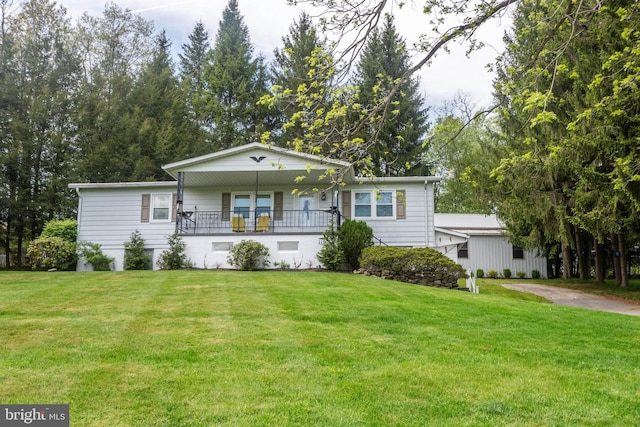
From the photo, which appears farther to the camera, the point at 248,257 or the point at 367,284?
the point at 248,257

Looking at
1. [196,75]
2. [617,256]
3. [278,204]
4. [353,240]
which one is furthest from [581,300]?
[196,75]

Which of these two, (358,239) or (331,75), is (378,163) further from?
(331,75)

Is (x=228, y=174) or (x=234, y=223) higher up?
(x=228, y=174)

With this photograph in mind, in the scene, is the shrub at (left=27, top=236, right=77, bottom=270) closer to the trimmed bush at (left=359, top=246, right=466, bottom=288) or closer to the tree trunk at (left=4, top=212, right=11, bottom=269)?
the tree trunk at (left=4, top=212, right=11, bottom=269)

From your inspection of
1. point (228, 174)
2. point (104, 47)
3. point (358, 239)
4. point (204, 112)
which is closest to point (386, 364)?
point (358, 239)

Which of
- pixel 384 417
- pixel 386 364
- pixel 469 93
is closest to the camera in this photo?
pixel 384 417

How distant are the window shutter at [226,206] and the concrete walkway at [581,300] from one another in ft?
35.1

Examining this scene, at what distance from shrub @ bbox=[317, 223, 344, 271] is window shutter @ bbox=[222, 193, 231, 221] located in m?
4.42

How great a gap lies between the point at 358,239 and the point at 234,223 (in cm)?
495

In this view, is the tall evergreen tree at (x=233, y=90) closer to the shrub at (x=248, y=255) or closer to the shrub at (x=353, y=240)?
the shrub at (x=248, y=255)

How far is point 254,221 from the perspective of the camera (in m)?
17.2

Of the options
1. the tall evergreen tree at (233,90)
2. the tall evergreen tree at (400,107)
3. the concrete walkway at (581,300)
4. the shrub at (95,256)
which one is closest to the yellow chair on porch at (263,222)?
the shrub at (95,256)

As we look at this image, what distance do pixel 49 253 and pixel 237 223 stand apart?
21.6 feet

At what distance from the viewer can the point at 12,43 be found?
2289cm
